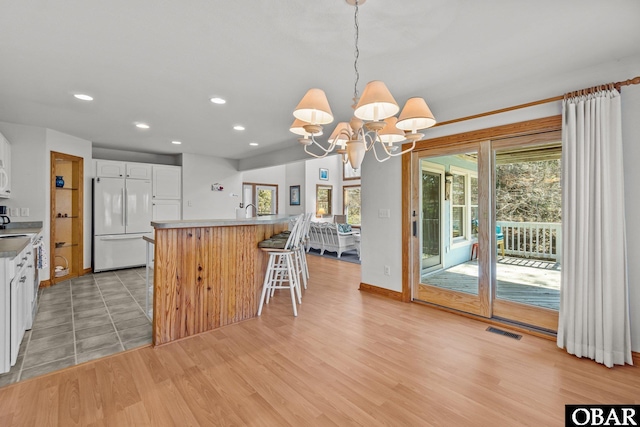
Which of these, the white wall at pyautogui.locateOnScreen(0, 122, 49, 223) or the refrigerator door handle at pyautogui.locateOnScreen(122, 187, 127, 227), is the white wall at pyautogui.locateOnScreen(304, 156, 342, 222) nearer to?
the refrigerator door handle at pyautogui.locateOnScreen(122, 187, 127, 227)

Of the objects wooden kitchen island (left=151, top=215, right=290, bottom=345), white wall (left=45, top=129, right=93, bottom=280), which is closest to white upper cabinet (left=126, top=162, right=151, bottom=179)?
white wall (left=45, top=129, right=93, bottom=280)

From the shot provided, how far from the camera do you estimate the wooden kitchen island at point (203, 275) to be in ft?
8.49

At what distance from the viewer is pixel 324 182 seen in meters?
10.4

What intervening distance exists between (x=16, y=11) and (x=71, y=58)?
59 centimetres

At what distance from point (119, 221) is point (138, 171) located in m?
1.01

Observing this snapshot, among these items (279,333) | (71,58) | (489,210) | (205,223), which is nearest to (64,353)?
(205,223)

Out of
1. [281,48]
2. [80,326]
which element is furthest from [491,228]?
[80,326]

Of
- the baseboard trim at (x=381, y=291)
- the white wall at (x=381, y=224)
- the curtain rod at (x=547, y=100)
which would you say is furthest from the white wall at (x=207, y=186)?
the curtain rod at (x=547, y=100)

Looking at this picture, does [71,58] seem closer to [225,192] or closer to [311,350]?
[311,350]

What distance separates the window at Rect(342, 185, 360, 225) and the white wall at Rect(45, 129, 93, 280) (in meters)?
7.36

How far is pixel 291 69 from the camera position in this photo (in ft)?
8.30

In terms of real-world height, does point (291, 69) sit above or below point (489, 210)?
above

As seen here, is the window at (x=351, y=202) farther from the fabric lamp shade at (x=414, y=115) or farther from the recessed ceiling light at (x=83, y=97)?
the fabric lamp shade at (x=414, y=115)

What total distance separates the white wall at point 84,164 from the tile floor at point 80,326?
881 mm
